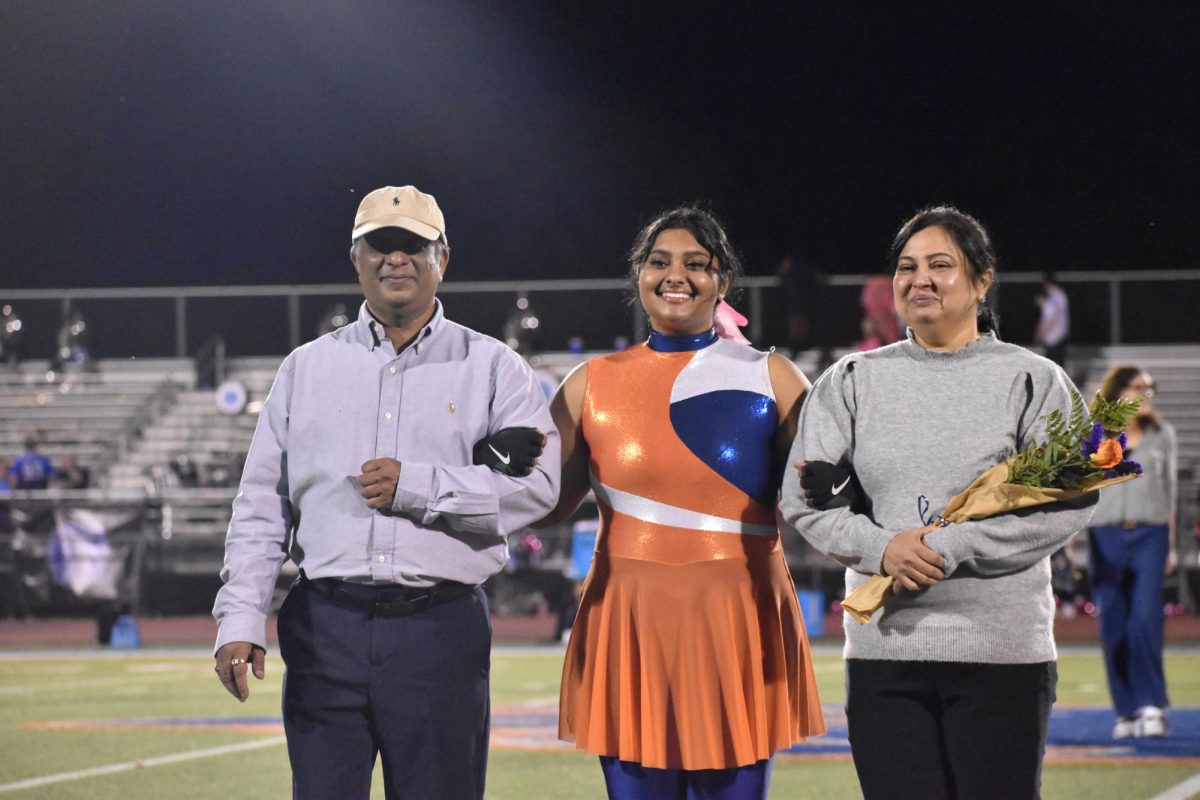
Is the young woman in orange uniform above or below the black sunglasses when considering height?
below

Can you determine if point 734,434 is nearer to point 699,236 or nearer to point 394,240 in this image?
point 699,236

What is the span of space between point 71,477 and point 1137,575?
579 inches

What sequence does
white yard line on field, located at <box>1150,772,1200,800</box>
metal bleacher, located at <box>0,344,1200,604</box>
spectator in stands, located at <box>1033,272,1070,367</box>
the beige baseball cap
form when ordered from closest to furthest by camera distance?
the beige baseball cap
white yard line on field, located at <box>1150,772,1200,800</box>
metal bleacher, located at <box>0,344,1200,604</box>
spectator in stands, located at <box>1033,272,1070,367</box>

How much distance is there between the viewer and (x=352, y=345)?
4.38 m

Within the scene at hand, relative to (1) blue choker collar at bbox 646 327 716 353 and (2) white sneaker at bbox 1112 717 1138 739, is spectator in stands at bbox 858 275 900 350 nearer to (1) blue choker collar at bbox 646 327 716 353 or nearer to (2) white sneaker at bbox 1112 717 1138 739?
(2) white sneaker at bbox 1112 717 1138 739

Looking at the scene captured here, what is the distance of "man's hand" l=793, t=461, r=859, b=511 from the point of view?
3949 mm

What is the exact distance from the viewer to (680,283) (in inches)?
179

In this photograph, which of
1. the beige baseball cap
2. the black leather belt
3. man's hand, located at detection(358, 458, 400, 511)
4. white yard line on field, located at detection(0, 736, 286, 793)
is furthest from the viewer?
white yard line on field, located at detection(0, 736, 286, 793)

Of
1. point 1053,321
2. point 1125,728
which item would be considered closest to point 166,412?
point 1053,321

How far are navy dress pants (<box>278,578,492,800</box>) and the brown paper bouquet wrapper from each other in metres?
0.98

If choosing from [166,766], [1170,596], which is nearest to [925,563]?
[166,766]

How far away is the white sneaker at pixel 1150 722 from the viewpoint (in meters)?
8.91

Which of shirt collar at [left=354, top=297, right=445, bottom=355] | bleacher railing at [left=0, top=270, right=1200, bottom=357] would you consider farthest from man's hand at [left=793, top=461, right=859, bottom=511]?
bleacher railing at [left=0, top=270, right=1200, bottom=357]

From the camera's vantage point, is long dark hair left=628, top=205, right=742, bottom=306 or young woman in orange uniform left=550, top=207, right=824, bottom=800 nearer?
young woman in orange uniform left=550, top=207, right=824, bottom=800
